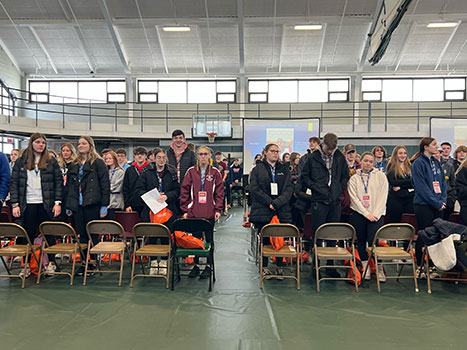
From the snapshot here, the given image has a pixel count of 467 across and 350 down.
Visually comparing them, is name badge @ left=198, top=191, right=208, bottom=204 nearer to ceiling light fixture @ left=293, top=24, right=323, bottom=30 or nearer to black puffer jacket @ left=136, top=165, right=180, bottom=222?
black puffer jacket @ left=136, top=165, right=180, bottom=222

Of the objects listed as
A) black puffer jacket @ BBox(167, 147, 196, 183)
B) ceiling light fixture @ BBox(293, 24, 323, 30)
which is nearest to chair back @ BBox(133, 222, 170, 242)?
black puffer jacket @ BBox(167, 147, 196, 183)

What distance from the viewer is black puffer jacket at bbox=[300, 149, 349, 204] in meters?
3.93

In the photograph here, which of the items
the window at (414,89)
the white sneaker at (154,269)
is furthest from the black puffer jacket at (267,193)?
the window at (414,89)

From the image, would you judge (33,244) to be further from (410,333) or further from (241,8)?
(241,8)

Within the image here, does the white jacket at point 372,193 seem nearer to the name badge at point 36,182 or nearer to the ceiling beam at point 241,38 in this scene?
the name badge at point 36,182

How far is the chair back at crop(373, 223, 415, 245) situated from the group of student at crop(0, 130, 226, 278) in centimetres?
184

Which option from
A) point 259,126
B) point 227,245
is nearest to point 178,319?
point 227,245

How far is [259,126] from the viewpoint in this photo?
9992 mm

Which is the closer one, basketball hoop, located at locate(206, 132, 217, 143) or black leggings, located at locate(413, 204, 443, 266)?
black leggings, located at locate(413, 204, 443, 266)

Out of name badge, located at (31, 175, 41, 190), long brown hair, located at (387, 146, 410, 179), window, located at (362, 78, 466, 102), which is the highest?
window, located at (362, 78, 466, 102)

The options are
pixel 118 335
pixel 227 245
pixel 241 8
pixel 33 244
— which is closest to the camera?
pixel 118 335

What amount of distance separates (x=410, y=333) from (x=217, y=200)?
2.40 metres

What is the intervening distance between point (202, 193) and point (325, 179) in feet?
4.79

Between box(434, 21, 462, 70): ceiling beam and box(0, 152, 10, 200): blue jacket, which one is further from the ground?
box(434, 21, 462, 70): ceiling beam
